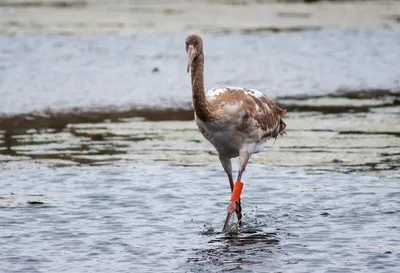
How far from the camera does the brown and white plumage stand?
9.05 metres

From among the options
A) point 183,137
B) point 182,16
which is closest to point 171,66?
point 183,137

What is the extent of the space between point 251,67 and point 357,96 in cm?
408

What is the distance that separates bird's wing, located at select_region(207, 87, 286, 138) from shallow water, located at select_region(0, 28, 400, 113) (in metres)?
6.81

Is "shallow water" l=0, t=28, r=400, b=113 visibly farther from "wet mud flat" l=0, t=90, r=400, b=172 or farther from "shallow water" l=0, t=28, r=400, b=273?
"wet mud flat" l=0, t=90, r=400, b=172

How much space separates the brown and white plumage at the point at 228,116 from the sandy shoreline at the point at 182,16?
689 inches

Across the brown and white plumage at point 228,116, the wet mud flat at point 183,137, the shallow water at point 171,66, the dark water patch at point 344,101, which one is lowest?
the wet mud flat at point 183,137

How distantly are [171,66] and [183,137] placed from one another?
24.7ft

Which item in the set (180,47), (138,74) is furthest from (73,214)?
(180,47)

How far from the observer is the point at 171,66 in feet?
70.2

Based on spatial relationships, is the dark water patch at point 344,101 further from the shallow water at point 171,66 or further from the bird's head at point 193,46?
the bird's head at point 193,46

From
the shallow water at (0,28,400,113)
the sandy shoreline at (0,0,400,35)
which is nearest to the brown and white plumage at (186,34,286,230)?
the shallow water at (0,28,400,113)

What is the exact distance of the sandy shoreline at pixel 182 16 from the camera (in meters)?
27.8

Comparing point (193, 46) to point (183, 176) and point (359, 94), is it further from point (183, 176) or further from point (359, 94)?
point (359, 94)

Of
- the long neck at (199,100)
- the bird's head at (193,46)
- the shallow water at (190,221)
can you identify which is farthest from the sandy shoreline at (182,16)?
the long neck at (199,100)
